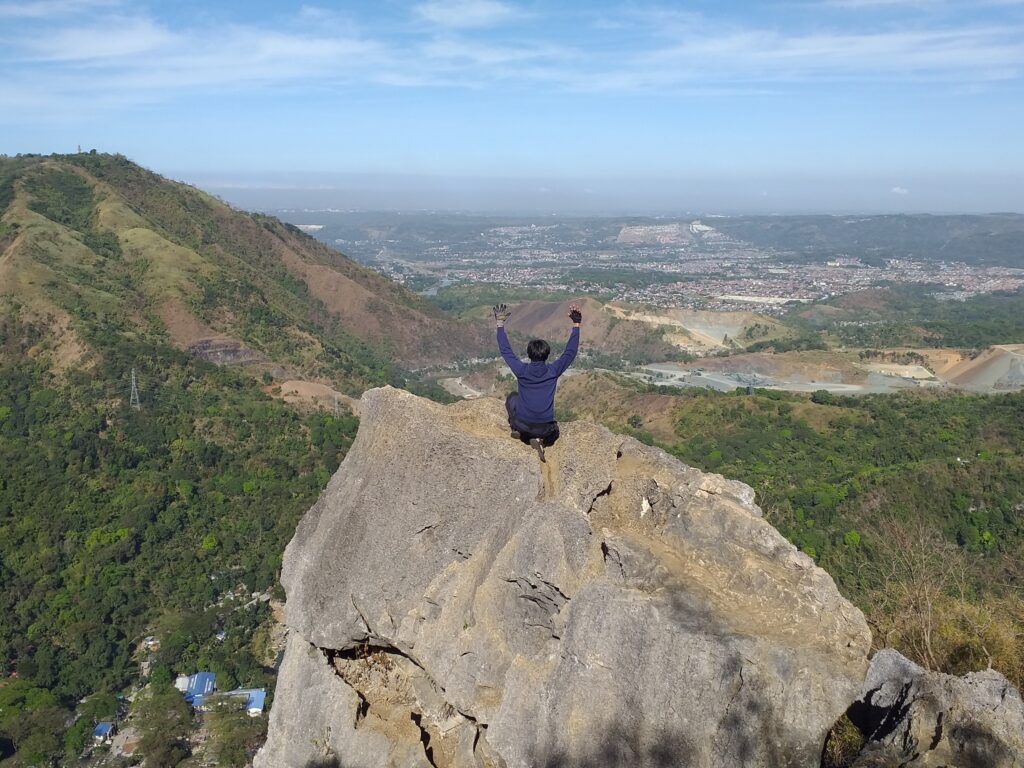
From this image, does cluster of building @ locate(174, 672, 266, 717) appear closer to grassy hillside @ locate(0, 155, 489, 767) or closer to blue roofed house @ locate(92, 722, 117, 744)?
grassy hillside @ locate(0, 155, 489, 767)

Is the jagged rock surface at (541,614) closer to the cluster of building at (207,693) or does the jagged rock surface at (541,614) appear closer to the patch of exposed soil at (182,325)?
the cluster of building at (207,693)

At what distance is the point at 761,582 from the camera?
27.9 ft

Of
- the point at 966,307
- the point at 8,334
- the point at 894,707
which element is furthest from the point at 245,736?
the point at 966,307

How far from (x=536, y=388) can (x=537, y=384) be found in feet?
0.17

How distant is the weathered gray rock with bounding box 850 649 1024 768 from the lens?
21.7 ft

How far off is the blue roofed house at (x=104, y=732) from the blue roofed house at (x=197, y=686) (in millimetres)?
2971

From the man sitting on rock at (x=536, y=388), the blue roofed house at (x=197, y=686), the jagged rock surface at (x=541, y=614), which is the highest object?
the man sitting on rock at (x=536, y=388)

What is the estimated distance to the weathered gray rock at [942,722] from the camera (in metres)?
6.62

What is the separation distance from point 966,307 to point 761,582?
508ft

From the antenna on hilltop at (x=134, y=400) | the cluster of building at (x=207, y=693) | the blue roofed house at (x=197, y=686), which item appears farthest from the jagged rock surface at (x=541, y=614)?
the antenna on hilltop at (x=134, y=400)

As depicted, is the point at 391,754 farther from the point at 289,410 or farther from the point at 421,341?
the point at 421,341

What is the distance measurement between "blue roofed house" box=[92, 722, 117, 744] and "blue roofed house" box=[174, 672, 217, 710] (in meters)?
2.97

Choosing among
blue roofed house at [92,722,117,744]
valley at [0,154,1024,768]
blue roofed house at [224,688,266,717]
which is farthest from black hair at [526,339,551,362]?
blue roofed house at [92,722,117,744]

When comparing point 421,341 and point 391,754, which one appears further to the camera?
point 421,341
